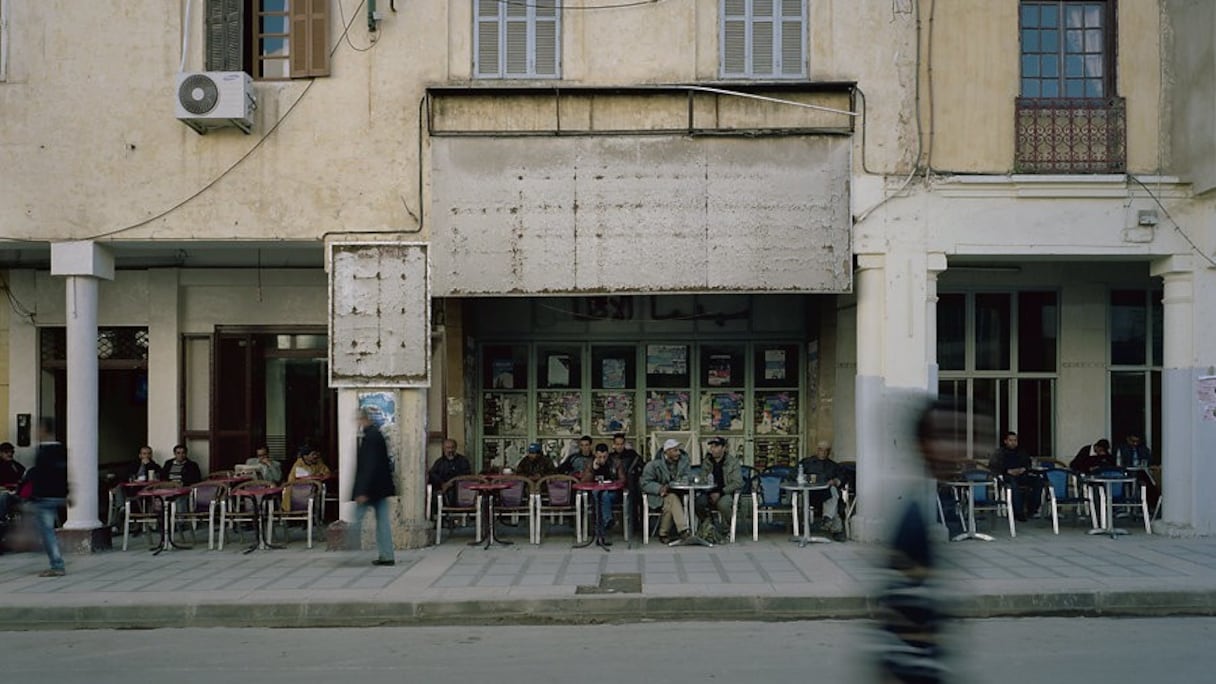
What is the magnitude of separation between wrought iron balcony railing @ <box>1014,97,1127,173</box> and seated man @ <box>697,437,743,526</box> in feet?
16.7

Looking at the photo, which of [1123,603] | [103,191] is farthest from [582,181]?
[1123,603]

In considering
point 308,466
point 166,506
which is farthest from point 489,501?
point 166,506

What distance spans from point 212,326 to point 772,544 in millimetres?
9173

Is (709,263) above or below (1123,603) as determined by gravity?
above

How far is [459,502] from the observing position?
14.0 metres

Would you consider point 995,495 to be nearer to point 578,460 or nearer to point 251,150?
point 578,460

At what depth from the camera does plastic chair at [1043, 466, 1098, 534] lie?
1395 cm

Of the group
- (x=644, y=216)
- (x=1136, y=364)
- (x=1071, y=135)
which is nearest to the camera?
(x=644, y=216)

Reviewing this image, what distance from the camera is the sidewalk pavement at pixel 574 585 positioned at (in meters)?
10.1

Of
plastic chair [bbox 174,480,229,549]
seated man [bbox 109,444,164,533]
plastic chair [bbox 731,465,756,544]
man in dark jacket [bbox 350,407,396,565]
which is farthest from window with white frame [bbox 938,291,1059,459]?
seated man [bbox 109,444,164,533]

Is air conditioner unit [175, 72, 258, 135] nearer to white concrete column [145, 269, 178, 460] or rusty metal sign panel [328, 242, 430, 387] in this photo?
rusty metal sign panel [328, 242, 430, 387]

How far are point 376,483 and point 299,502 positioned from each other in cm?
272

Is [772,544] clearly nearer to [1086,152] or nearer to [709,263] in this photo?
[709,263]

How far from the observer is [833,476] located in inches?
554
